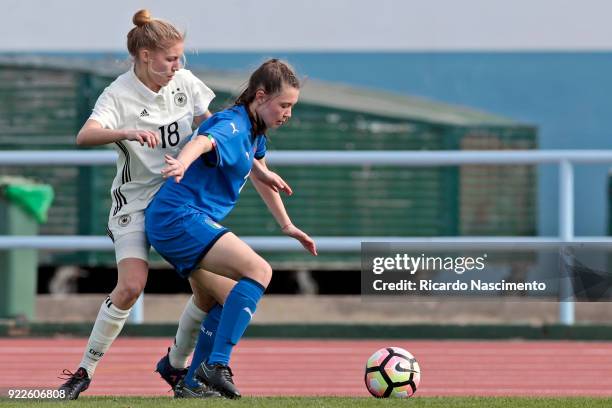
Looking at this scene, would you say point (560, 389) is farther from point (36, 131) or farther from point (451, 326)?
point (36, 131)

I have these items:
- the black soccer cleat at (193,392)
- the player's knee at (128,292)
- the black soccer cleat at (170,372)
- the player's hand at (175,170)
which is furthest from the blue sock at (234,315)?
the player's hand at (175,170)

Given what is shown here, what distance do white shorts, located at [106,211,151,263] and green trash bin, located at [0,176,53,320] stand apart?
4055mm

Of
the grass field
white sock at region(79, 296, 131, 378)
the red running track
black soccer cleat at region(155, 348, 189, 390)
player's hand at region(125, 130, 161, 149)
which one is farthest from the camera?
the red running track

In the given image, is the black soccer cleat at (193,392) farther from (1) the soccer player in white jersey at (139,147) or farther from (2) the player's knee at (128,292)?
(2) the player's knee at (128,292)

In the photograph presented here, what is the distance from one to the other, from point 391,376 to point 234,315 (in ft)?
2.29

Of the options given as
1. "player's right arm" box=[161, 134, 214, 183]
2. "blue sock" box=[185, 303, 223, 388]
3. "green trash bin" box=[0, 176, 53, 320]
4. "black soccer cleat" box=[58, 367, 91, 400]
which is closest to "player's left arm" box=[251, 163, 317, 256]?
"blue sock" box=[185, 303, 223, 388]

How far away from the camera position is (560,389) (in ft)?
20.9

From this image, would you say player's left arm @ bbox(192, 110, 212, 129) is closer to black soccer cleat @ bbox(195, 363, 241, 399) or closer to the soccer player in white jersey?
the soccer player in white jersey

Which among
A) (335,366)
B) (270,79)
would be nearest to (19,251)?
(335,366)

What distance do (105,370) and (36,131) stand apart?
13.0ft

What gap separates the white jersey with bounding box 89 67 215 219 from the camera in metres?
5.55

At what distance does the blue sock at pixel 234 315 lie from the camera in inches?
211
